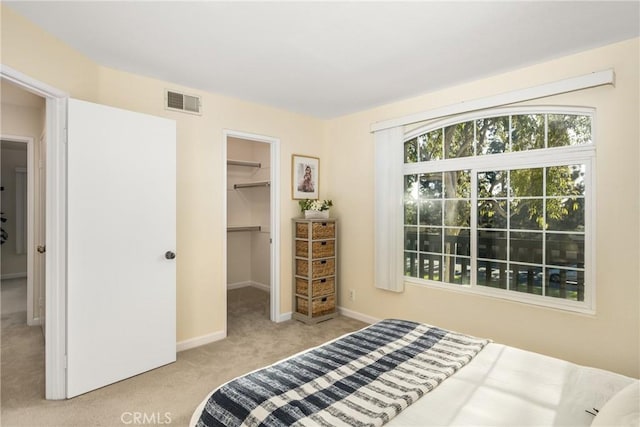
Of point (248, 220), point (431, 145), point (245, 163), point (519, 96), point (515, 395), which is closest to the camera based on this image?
point (515, 395)

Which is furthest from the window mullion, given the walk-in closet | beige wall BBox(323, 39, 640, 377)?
the walk-in closet

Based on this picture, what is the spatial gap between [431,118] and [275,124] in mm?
1744

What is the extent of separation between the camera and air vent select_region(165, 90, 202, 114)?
121 inches

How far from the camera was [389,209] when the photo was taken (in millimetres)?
3652

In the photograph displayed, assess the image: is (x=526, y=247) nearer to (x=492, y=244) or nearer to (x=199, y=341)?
(x=492, y=244)

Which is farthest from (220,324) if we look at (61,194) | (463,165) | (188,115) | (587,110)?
(587,110)

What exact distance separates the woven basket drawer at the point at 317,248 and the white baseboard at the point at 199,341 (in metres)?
1.22

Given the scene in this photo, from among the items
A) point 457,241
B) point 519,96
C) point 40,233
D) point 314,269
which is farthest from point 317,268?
point 40,233

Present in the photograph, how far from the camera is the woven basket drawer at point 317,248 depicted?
388cm

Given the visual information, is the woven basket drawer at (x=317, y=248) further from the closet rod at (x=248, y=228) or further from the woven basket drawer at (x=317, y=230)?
the closet rod at (x=248, y=228)

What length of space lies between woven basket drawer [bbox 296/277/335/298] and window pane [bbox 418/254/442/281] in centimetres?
108

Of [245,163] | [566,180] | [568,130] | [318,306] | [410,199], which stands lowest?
[318,306]

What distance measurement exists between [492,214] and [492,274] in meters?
0.55

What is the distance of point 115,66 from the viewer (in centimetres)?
274
